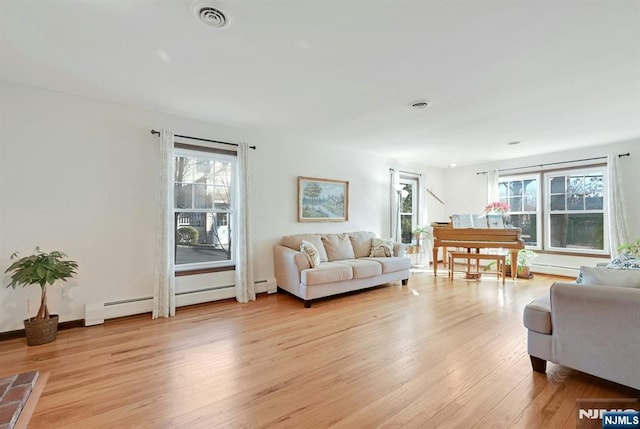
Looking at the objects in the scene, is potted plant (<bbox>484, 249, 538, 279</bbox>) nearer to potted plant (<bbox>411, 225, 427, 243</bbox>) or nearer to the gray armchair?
potted plant (<bbox>411, 225, 427, 243</bbox>)

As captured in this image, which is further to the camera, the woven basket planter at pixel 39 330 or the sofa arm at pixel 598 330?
the woven basket planter at pixel 39 330

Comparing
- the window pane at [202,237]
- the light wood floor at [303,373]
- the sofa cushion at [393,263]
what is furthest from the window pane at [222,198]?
the sofa cushion at [393,263]

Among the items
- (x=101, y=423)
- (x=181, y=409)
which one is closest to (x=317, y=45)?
(x=181, y=409)

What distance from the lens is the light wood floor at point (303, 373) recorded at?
1.63 metres

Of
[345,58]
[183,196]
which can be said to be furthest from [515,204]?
[183,196]

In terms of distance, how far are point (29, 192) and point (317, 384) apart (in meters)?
3.19

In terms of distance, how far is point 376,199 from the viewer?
5.79 meters

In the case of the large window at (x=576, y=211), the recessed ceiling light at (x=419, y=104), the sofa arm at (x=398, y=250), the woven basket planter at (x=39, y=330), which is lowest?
the woven basket planter at (x=39, y=330)

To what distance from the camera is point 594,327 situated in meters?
1.79

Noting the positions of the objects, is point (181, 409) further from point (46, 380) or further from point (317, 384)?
point (46, 380)

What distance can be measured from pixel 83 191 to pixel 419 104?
3700 millimetres

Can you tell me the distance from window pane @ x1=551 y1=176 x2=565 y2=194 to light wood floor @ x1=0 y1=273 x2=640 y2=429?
3.57 meters

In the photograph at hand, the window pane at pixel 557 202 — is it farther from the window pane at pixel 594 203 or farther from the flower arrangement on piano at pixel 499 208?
the flower arrangement on piano at pixel 499 208

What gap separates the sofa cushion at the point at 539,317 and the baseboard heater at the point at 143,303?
10.4ft
